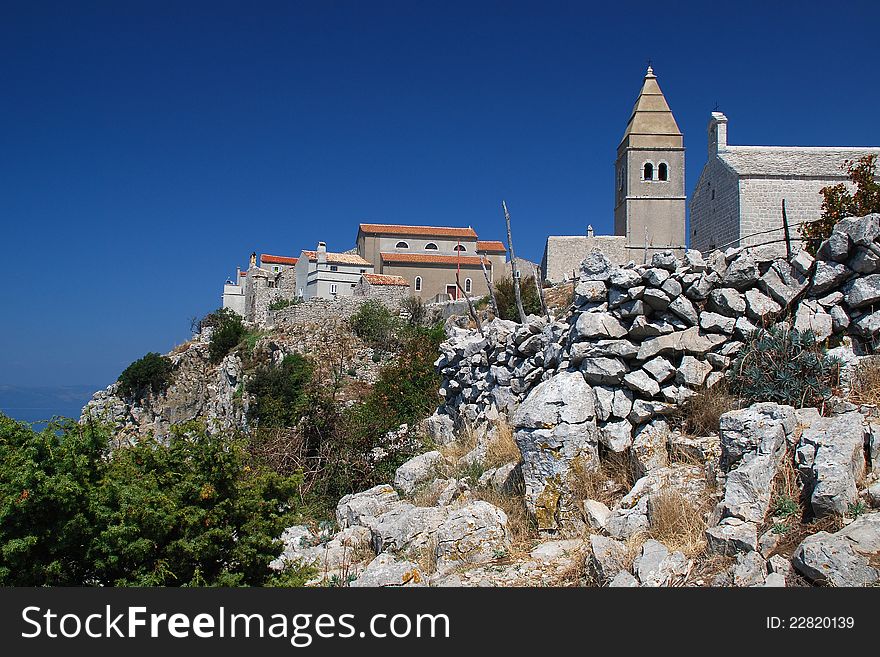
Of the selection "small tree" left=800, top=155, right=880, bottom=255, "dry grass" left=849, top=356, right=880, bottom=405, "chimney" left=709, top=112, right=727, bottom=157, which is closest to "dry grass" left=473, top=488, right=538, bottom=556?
"dry grass" left=849, top=356, right=880, bottom=405

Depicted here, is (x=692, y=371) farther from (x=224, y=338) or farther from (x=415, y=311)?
(x=224, y=338)

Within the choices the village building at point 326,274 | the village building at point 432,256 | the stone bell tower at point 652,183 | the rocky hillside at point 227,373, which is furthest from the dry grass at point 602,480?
the village building at point 432,256

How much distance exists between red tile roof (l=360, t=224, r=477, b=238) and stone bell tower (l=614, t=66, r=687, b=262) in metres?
14.3

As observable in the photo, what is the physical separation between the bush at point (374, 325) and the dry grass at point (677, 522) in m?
21.8

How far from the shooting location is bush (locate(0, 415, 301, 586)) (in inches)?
187

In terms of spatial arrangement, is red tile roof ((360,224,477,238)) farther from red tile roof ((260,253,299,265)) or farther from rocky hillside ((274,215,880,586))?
rocky hillside ((274,215,880,586))

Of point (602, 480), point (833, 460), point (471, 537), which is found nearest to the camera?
point (833, 460)

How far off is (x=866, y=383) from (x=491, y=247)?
41.1 metres

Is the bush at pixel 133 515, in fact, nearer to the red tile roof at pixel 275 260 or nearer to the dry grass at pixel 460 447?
the dry grass at pixel 460 447

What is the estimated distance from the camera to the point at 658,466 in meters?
6.21

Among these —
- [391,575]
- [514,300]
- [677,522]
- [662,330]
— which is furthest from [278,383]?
[677,522]

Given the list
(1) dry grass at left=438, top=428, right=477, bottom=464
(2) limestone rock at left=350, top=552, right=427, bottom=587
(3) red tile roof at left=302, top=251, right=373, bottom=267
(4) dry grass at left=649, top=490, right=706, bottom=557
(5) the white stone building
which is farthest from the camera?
(3) red tile roof at left=302, top=251, right=373, bottom=267

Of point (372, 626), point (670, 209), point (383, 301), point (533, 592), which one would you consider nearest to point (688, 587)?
point (533, 592)

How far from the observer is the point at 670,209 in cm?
3319
